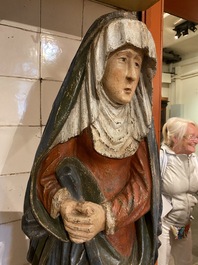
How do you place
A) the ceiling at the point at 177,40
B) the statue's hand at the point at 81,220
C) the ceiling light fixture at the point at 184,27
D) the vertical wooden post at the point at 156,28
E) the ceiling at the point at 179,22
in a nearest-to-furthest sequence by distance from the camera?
the statue's hand at the point at 81,220 < the vertical wooden post at the point at 156,28 < the ceiling at the point at 179,22 < the ceiling light fixture at the point at 184,27 < the ceiling at the point at 177,40

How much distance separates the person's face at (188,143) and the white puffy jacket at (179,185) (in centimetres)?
3

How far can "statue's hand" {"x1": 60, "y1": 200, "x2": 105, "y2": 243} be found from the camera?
0.51 metres

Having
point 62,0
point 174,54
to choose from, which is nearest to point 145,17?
point 62,0

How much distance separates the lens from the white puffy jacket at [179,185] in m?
1.50

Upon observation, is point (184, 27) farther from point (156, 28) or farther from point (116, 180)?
point (116, 180)

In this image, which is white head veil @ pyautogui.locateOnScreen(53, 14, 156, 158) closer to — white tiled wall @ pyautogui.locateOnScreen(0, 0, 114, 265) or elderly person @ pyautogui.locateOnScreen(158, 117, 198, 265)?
white tiled wall @ pyautogui.locateOnScreen(0, 0, 114, 265)

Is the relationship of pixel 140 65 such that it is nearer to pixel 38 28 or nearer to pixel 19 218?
pixel 38 28

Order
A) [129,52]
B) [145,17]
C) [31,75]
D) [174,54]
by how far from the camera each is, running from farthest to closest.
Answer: [174,54]
[145,17]
[31,75]
[129,52]

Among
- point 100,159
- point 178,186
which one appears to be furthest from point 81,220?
point 178,186

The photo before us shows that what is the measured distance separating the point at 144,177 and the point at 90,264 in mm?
201

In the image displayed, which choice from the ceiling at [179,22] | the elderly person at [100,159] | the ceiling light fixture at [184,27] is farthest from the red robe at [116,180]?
the ceiling light fixture at [184,27]

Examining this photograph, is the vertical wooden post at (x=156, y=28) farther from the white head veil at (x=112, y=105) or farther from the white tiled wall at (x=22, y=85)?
the white head veil at (x=112, y=105)

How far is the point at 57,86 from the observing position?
2.99 feet

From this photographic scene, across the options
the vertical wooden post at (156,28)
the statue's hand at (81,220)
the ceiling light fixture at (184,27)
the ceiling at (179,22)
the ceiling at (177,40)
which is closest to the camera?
the statue's hand at (81,220)
